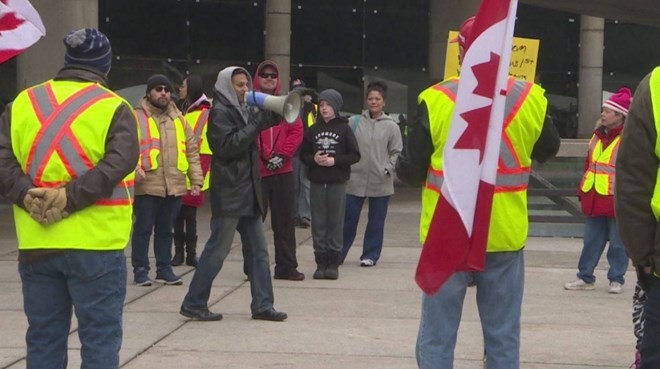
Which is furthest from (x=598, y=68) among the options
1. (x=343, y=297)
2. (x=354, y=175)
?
(x=343, y=297)

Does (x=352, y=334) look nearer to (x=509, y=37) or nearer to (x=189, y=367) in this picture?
(x=189, y=367)

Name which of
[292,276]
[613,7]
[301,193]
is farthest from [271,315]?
→ [613,7]

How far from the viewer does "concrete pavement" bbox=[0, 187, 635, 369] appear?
8.24m

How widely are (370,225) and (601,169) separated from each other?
2.65 metres

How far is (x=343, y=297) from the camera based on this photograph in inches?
434

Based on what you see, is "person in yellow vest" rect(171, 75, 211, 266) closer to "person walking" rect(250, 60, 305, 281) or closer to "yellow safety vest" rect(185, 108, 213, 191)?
"yellow safety vest" rect(185, 108, 213, 191)

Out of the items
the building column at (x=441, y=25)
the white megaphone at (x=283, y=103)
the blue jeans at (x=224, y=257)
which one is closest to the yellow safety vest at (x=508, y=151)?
the white megaphone at (x=283, y=103)

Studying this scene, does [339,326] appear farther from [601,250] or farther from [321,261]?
[601,250]

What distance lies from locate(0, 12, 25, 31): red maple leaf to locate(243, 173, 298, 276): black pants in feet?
16.7

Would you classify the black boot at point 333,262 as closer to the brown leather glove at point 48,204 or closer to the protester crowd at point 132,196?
the protester crowd at point 132,196

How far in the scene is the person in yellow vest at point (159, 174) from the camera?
37.6 ft

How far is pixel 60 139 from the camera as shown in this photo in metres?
5.81

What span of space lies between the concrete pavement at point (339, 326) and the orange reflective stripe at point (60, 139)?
235 centimetres

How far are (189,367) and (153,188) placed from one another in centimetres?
375
